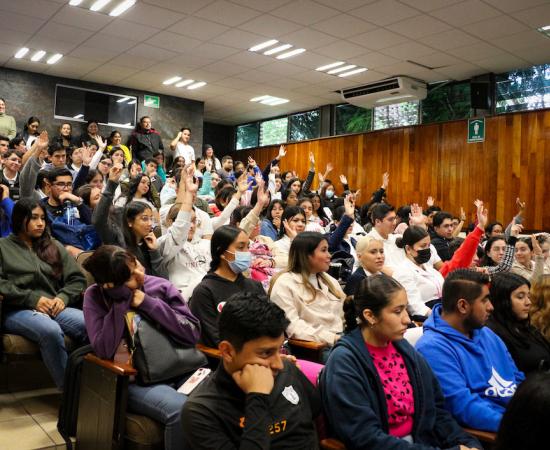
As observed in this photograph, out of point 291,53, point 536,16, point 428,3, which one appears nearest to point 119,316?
point 428,3

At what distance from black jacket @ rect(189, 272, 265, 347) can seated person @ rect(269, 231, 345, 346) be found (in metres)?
0.27

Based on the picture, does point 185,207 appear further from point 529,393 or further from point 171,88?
point 171,88

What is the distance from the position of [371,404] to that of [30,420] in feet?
6.20

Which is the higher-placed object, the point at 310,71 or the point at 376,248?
the point at 310,71

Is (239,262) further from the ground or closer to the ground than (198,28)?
closer to the ground

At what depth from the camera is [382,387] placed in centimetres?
174

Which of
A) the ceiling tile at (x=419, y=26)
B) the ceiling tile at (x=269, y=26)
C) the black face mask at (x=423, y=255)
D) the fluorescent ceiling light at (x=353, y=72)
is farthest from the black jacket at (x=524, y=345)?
the fluorescent ceiling light at (x=353, y=72)

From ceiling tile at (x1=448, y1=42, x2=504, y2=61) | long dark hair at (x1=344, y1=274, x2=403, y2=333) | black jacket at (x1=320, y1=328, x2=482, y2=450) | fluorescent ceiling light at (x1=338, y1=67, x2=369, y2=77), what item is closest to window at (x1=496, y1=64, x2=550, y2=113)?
ceiling tile at (x1=448, y1=42, x2=504, y2=61)

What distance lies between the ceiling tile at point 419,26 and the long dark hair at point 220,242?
15.3ft

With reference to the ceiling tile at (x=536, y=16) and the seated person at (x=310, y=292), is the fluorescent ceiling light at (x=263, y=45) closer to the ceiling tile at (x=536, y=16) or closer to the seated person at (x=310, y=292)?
the ceiling tile at (x=536, y=16)

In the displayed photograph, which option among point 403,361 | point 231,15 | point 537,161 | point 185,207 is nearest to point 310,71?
point 231,15

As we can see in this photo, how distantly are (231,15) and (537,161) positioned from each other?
512 cm

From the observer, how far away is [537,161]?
787 centimetres

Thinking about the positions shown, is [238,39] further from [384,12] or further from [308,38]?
[384,12]
